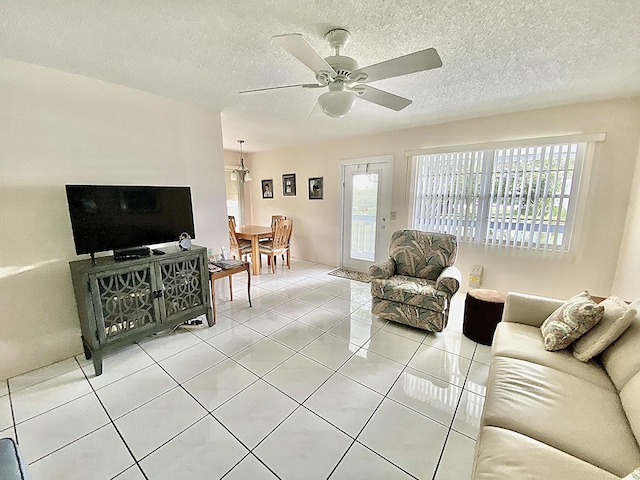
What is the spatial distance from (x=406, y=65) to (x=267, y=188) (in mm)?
4606

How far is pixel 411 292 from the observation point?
8.36 ft

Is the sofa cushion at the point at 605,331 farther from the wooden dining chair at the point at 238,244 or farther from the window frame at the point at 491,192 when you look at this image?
the wooden dining chair at the point at 238,244

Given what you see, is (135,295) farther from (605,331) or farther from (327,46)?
(605,331)

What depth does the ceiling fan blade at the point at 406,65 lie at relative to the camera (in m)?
1.32

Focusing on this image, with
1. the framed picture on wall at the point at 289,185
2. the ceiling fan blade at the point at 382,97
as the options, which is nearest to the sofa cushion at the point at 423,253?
the ceiling fan blade at the point at 382,97

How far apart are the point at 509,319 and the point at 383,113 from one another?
2432 mm

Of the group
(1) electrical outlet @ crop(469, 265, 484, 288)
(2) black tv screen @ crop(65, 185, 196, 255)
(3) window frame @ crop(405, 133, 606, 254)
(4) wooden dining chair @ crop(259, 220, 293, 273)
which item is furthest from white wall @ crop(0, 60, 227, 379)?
(1) electrical outlet @ crop(469, 265, 484, 288)

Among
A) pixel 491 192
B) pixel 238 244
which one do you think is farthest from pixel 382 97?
pixel 238 244

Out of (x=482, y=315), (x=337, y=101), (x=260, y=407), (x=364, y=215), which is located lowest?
(x=260, y=407)

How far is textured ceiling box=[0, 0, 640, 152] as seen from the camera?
135 centimetres

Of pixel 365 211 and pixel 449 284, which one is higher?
pixel 365 211

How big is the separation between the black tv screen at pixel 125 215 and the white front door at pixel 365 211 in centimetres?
271

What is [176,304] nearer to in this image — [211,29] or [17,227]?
[17,227]

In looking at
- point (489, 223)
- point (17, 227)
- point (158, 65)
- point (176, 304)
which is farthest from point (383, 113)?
point (17, 227)
